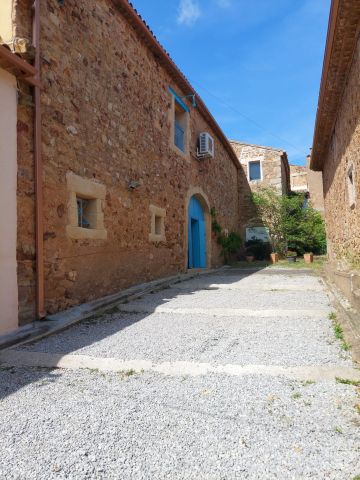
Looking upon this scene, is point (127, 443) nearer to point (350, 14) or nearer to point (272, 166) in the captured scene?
point (350, 14)

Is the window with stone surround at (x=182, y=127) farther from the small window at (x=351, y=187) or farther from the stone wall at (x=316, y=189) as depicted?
the stone wall at (x=316, y=189)

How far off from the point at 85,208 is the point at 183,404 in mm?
3834

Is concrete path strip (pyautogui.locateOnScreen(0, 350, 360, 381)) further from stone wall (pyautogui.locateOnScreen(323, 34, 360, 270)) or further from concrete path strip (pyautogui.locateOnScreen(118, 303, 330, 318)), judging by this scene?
stone wall (pyautogui.locateOnScreen(323, 34, 360, 270))

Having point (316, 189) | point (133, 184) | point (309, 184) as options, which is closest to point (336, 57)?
point (133, 184)

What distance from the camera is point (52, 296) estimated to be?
424cm

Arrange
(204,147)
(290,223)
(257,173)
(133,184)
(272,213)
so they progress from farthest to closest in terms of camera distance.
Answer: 1. (257,173)
2. (272,213)
3. (290,223)
4. (204,147)
5. (133,184)

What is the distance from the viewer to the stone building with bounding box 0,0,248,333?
3902 mm

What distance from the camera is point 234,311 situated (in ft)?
14.6

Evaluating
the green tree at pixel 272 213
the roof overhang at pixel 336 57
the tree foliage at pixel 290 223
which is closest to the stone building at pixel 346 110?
the roof overhang at pixel 336 57

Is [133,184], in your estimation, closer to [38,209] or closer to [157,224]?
[157,224]

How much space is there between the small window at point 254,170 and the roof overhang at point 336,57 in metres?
10.0

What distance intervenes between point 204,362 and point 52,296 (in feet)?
7.71

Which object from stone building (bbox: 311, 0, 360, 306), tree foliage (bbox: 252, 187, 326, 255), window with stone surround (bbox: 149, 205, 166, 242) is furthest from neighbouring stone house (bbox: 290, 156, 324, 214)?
window with stone surround (bbox: 149, 205, 166, 242)

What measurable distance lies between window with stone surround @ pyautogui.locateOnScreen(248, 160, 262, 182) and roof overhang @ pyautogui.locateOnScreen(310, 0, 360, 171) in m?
9.99
